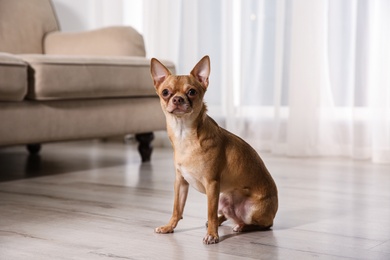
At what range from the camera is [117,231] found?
5.38 feet

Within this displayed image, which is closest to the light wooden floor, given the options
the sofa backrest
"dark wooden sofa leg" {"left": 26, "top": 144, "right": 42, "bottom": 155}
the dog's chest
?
the dog's chest

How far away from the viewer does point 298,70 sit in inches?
125

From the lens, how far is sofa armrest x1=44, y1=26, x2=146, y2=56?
2986 millimetres

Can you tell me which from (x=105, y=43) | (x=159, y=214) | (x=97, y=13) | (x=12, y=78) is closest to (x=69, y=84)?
(x=12, y=78)

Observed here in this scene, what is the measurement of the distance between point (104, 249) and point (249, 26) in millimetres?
2139

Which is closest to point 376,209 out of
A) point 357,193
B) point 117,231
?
point 357,193

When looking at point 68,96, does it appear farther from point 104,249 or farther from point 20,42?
point 104,249

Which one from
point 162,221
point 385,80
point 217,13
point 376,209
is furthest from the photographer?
point 217,13

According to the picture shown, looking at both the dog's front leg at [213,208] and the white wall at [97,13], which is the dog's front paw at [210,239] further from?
the white wall at [97,13]

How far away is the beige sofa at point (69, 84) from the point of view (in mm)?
2314

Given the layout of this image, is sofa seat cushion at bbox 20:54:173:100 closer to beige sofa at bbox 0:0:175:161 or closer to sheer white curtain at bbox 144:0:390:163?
beige sofa at bbox 0:0:175:161

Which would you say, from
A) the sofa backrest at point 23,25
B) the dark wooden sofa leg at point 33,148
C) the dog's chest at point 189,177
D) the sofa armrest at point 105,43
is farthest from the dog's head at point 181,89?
the dark wooden sofa leg at point 33,148

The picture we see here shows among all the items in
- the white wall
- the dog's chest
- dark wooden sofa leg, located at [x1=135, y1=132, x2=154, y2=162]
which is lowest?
dark wooden sofa leg, located at [x1=135, y1=132, x2=154, y2=162]

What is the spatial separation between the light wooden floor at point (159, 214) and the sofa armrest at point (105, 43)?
0.52 m
